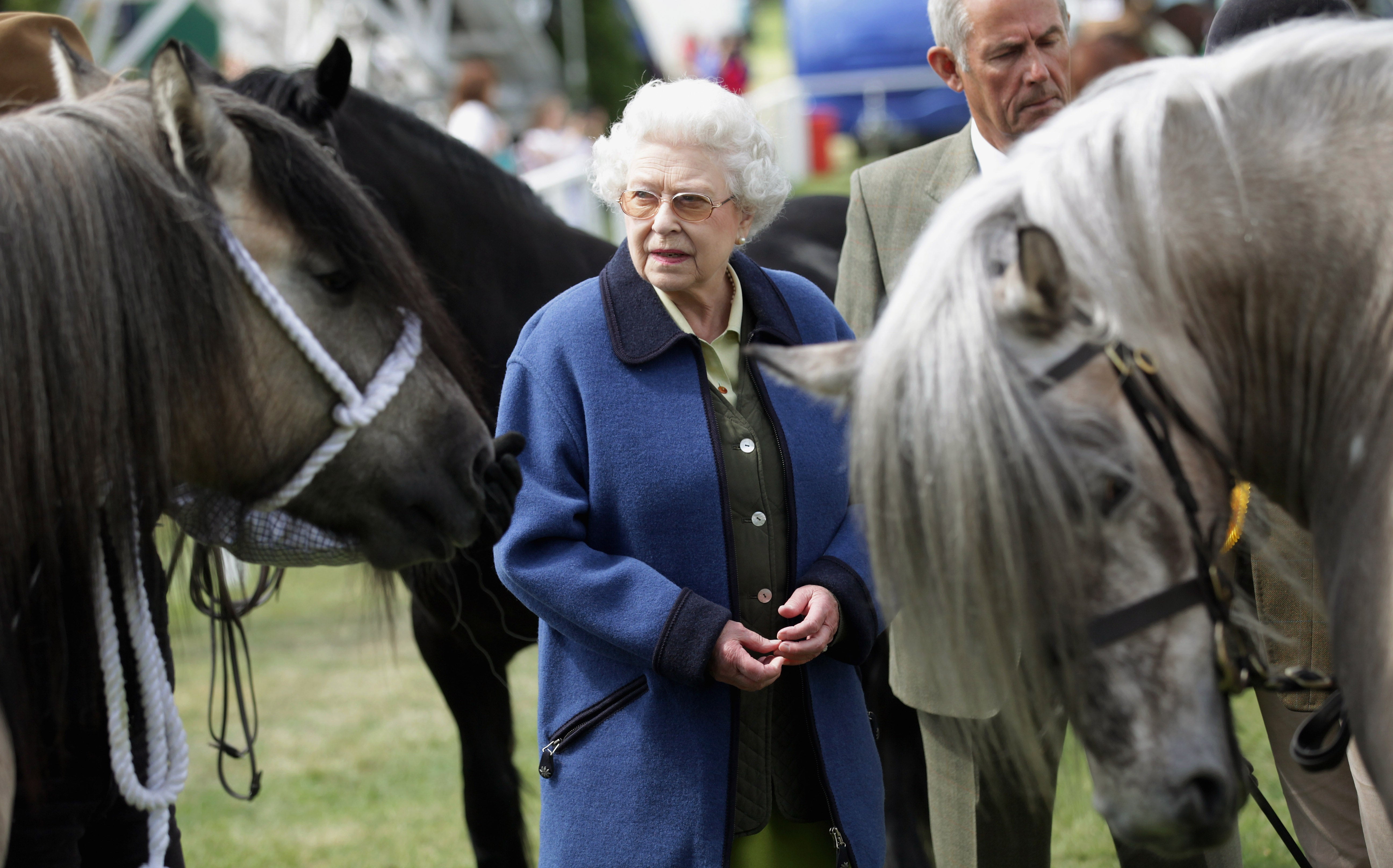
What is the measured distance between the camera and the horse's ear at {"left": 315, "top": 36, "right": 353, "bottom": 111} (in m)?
2.69

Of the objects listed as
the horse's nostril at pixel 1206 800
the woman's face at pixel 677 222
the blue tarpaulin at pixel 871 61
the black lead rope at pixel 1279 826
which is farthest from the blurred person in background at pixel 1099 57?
the blue tarpaulin at pixel 871 61

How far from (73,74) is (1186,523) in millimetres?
1538

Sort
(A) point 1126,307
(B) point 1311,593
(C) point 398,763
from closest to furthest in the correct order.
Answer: (A) point 1126,307 < (B) point 1311,593 < (C) point 398,763

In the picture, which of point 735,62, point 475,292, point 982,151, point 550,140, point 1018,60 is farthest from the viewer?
point 735,62

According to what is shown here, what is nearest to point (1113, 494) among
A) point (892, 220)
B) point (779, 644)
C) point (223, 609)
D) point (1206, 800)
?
point (1206, 800)

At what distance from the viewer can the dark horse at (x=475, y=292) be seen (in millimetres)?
2924

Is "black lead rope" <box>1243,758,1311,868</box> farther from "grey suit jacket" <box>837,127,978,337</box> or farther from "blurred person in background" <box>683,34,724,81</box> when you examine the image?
"blurred person in background" <box>683,34,724,81</box>

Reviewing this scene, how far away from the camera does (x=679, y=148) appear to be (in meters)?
2.07

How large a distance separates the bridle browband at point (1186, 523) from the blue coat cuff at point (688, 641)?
2.34ft

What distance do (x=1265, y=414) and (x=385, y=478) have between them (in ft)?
3.69

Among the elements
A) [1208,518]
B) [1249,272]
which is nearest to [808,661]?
[1208,518]

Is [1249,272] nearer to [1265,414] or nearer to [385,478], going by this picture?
[1265,414]

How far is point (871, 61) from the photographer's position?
17188 mm

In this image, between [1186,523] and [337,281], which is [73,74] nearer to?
[337,281]
